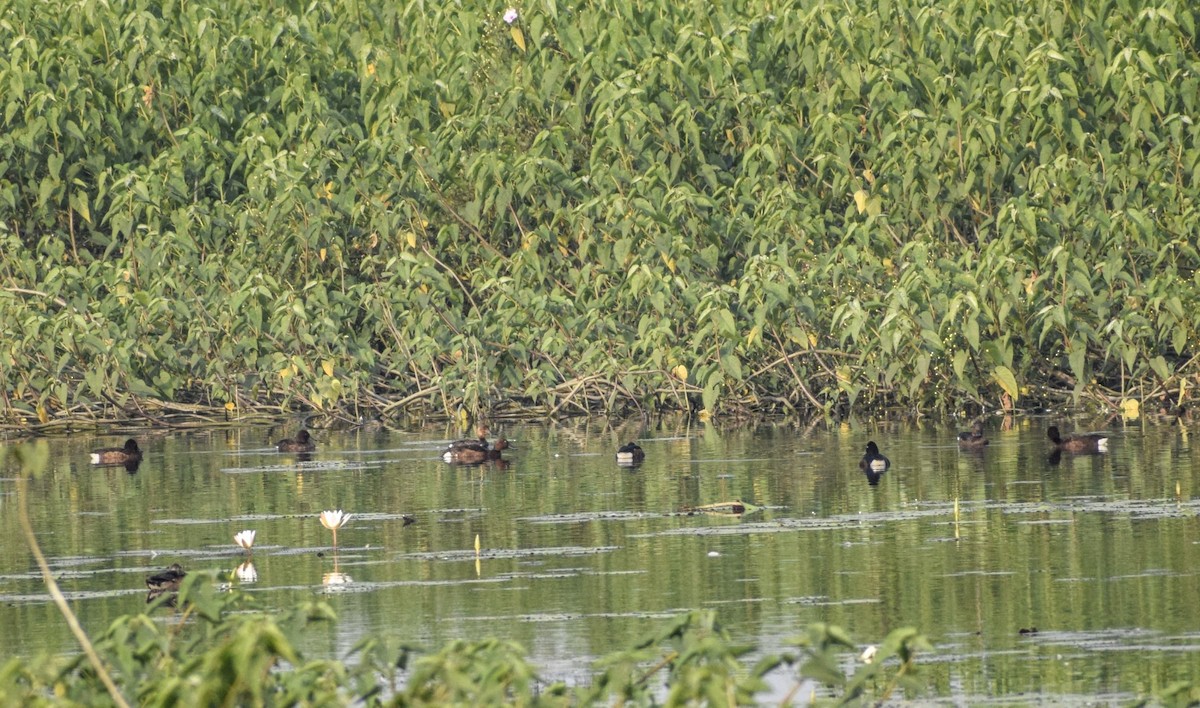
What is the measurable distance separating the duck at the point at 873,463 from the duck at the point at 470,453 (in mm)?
3824

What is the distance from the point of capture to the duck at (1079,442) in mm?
20375

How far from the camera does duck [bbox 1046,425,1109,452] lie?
66.8ft

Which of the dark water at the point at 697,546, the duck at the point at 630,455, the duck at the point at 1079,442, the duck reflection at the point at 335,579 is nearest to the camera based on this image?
the dark water at the point at 697,546

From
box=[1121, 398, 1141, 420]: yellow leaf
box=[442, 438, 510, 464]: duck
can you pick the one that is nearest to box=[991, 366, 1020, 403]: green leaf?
box=[1121, 398, 1141, 420]: yellow leaf

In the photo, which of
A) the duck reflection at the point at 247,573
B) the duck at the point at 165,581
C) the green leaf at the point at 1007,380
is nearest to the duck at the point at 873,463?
the green leaf at the point at 1007,380

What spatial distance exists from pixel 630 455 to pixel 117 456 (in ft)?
17.9

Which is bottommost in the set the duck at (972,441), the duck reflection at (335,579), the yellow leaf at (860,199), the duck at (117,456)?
the duck reflection at (335,579)

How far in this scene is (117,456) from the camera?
2314 cm

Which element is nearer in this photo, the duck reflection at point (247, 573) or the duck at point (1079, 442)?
the duck reflection at point (247, 573)

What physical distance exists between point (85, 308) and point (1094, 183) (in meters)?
12.4

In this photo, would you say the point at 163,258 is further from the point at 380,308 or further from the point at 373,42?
the point at 373,42

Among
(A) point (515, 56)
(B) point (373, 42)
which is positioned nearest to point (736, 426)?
(A) point (515, 56)

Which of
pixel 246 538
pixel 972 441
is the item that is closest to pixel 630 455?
pixel 972 441

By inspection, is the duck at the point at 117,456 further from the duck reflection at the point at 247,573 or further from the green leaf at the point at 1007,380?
the green leaf at the point at 1007,380
